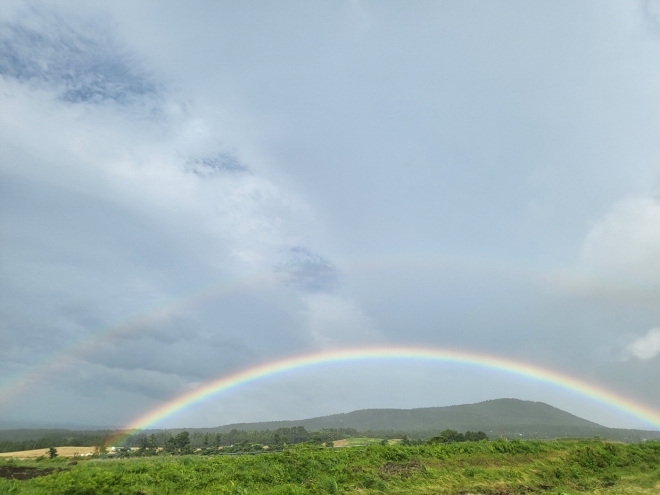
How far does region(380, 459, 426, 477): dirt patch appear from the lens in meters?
25.5

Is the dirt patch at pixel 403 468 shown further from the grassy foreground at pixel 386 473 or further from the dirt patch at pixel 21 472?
the dirt patch at pixel 21 472

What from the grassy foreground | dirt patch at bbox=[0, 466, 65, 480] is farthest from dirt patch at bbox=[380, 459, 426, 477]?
dirt patch at bbox=[0, 466, 65, 480]

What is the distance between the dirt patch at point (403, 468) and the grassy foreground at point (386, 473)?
0.15 feet

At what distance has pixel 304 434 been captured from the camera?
119 metres

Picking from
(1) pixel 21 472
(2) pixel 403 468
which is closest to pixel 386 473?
(2) pixel 403 468

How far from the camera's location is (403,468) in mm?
26594

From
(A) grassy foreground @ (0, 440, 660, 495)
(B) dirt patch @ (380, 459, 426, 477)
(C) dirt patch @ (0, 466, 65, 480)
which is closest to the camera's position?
(A) grassy foreground @ (0, 440, 660, 495)

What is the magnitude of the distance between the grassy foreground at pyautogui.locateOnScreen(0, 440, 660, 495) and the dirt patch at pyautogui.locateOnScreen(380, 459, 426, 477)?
45 millimetres

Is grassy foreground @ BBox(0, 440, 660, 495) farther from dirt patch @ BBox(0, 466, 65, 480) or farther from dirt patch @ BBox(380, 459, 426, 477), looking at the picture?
dirt patch @ BBox(0, 466, 65, 480)

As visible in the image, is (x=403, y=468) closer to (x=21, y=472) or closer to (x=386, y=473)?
(x=386, y=473)

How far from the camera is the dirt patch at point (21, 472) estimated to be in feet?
78.8

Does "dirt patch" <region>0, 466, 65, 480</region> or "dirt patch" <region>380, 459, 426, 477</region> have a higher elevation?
"dirt patch" <region>380, 459, 426, 477</region>

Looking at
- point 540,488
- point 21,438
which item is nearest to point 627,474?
point 540,488

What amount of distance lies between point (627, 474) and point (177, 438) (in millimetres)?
76672
